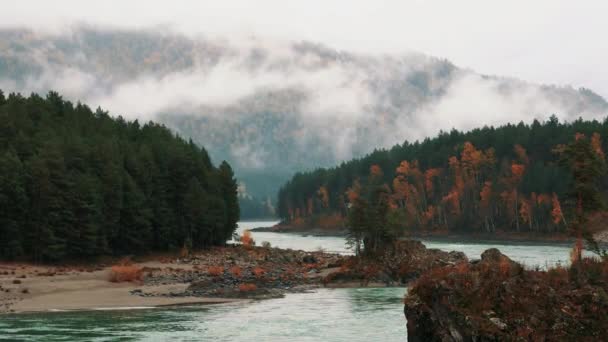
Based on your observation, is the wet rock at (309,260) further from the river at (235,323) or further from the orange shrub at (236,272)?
the river at (235,323)

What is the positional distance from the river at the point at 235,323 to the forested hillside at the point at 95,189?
32187mm

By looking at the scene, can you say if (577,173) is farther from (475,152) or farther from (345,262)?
(475,152)

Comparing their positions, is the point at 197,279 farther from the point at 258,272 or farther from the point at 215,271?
the point at 258,272

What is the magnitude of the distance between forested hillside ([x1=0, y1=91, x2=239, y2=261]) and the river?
32.2 m

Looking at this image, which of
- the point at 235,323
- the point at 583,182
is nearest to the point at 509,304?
the point at 583,182

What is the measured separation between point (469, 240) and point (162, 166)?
76.6 metres

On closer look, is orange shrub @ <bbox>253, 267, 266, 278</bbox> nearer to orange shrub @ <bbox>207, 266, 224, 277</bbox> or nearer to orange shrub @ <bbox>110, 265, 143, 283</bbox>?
orange shrub @ <bbox>207, 266, 224, 277</bbox>

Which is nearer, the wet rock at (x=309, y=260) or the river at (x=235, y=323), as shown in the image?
the river at (x=235, y=323)

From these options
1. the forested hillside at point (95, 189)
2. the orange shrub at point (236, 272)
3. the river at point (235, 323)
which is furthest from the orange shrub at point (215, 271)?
the river at point (235, 323)

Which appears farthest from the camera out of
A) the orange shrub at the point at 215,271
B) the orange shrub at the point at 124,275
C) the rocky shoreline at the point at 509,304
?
the orange shrub at the point at 215,271

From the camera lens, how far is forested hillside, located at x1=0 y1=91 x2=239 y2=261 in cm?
8031

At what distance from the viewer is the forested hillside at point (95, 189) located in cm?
8031

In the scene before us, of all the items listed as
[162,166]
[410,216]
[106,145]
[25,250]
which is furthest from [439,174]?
[25,250]

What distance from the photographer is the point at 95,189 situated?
85.9 meters
